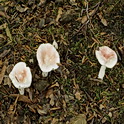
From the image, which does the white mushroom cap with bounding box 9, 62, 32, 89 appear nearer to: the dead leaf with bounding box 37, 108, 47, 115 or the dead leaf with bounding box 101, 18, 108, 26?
the dead leaf with bounding box 37, 108, 47, 115

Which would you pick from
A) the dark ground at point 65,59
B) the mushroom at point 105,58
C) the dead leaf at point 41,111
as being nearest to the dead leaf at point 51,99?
the dark ground at point 65,59

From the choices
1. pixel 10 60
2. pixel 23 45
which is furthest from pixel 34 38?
pixel 10 60

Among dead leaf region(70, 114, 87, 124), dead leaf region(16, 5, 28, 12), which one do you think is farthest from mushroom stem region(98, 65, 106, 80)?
dead leaf region(16, 5, 28, 12)

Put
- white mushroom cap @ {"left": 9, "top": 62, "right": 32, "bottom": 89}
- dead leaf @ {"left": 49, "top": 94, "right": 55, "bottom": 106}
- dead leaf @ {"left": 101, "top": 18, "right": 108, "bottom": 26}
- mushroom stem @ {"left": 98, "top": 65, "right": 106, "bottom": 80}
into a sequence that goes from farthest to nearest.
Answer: dead leaf @ {"left": 101, "top": 18, "right": 108, "bottom": 26} → mushroom stem @ {"left": 98, "top": 65, "right": 106, "bottom": 80} → dead leaf @ {"left": 49, "top": 94, "right": 55, "bottom": 106} → white mushroom cap @ {"left": 9, "top": 62, "right": 32, "bottom": 89}

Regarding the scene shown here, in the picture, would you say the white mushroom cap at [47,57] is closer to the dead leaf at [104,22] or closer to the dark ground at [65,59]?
the dark ground at [65,59]

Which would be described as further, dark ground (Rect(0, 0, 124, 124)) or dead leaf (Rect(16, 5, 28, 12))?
dead leaf (Rect(16, 5, 28, 12))

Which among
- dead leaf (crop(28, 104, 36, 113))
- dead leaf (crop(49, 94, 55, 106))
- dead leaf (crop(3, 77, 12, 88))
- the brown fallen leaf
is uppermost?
the brown fallen leaf

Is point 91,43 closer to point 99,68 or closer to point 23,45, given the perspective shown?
point 99,68

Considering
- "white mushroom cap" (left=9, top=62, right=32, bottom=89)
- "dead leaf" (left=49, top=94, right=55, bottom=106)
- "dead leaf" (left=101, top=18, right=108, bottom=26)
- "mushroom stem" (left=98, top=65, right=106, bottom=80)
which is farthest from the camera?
"dead leaf" (left=101, top=18, right=108, bottom=26)
